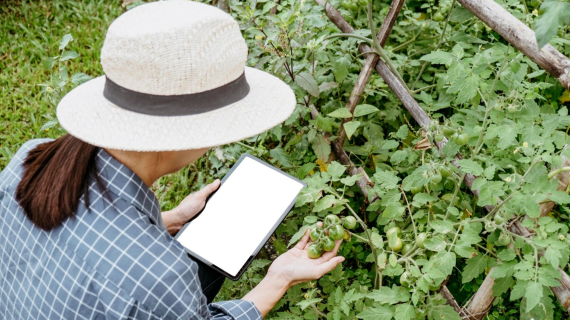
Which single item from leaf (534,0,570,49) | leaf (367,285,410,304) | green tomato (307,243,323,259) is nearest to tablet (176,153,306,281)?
green tomato (307,243,323,259)

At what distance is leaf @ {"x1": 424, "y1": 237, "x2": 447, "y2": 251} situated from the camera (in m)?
1.77

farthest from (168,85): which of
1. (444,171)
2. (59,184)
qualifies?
(444,171)

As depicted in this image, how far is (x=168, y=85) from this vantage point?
1.47 m

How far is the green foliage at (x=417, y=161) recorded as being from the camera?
5.80 ft

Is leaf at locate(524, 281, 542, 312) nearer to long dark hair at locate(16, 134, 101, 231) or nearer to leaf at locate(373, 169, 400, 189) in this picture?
leaf at locate(373, 169, 400, 189)

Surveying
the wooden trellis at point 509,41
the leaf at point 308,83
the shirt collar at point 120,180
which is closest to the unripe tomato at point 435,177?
the wooden trellis at point 509,41

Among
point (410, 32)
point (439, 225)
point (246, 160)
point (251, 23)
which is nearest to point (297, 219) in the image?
point (246, 160)

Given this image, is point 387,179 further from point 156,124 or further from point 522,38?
point 156,124

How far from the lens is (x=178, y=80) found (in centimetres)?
146

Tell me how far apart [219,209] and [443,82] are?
117cm

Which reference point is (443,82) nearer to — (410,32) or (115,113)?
(410,32)

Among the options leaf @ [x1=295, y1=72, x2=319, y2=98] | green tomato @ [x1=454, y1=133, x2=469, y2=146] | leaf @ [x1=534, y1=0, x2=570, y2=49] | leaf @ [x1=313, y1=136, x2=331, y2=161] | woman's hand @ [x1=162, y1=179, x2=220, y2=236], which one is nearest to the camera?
leaf @ [x1=534, y1=0, x2=570, y2=49]

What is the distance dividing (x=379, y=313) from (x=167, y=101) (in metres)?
1.07

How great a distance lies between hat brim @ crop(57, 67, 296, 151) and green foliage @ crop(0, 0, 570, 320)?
0.53 m
